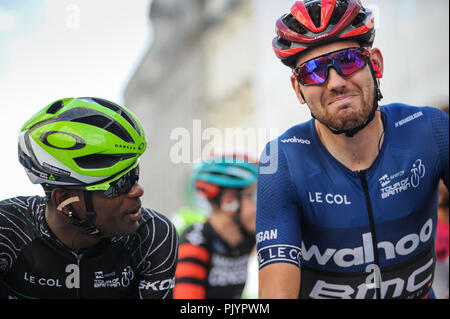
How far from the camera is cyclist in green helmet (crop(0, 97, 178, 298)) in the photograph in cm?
338

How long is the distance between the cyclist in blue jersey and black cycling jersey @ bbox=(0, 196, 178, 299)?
2.19 feet

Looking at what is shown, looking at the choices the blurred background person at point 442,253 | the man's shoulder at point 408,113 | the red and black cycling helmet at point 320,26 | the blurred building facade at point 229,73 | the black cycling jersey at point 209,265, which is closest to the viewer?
the red and black cycling helmet at point 320,26

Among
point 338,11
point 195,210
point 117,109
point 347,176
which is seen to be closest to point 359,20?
point 338,11

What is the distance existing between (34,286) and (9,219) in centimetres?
44

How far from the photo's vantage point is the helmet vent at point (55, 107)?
11.4 ft

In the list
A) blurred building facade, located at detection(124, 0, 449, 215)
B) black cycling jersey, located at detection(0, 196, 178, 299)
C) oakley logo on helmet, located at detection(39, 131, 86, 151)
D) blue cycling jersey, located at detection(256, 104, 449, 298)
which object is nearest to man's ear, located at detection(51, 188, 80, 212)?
black cycling jersey, located at detection(0, 196, 178, 299)

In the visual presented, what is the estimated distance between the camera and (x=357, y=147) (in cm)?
361

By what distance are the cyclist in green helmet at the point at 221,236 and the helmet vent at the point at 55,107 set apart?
2517 millimetres

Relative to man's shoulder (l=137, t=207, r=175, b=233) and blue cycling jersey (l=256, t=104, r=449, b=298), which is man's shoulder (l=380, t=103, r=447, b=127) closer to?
blue cycling jersey (l=256, t=104, r=449, b=298)

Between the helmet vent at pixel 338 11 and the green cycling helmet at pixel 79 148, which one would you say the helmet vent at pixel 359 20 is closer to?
the helmet vent at pixel 338 11

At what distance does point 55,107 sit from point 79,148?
34cm

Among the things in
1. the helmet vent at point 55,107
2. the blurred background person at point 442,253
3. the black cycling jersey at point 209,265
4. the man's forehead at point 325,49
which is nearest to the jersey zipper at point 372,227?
the man's forehead at point 325,49

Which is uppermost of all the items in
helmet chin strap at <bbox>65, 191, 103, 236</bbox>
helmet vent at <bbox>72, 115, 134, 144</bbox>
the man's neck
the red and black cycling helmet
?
the red and black cycling helmet

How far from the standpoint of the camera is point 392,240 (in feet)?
11.4
